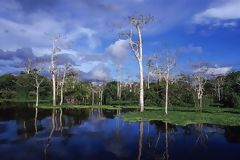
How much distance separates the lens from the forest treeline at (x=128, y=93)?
3221 inches

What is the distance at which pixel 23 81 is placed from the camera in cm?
10925

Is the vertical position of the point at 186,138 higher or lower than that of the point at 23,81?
lower

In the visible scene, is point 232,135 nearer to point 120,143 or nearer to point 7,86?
point 120,143

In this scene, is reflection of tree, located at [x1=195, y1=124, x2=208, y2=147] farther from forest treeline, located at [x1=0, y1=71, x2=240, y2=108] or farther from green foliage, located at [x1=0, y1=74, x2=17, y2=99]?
green foliage, located at [x1=0, y1=74, x2=17, y2=99]

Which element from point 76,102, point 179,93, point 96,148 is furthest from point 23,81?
point 96,148

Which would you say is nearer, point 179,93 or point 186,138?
point 186,138

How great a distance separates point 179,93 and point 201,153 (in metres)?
62.5

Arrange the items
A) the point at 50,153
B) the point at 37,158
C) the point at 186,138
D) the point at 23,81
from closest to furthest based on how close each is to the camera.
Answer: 1. the point at 37,158
2. the point at 50,153
3. the point at 186,138
4. the point at 23,81

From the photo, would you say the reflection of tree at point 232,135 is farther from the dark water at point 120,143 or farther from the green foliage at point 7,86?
the green foliage at point 7,86

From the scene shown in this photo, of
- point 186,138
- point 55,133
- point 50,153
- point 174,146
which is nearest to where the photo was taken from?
point 50,153

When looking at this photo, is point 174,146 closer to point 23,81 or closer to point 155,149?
point 155,149

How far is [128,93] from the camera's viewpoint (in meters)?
107

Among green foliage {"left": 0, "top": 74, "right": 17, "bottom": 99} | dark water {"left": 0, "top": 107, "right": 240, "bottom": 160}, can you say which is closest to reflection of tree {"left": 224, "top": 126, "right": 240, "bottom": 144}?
dark water {"left": 0, "top": 107, "right": 240, "bottom": 160}

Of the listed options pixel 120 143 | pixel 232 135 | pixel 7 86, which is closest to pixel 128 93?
pixel 7 86
